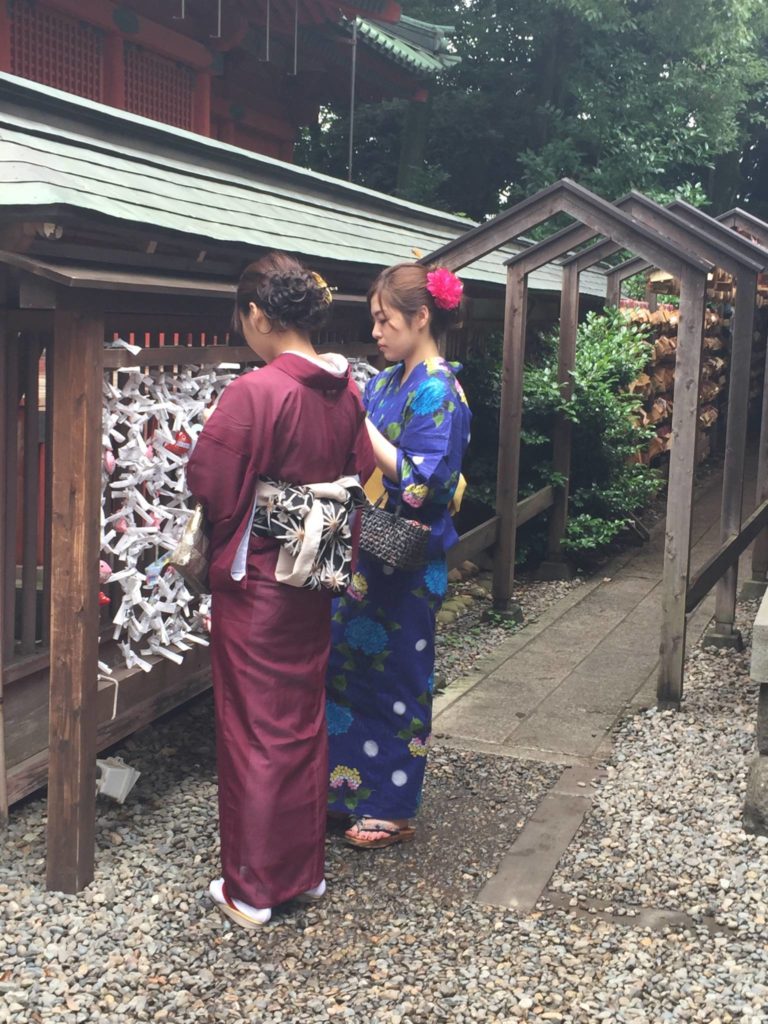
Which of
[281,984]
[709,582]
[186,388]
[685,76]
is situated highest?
[685,76]

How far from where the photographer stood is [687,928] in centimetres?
352

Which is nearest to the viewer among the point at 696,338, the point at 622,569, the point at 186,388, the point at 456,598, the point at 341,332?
the point at 186,388

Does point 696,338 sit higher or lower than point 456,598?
higher

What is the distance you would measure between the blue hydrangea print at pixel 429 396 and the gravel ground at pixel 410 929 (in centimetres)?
157

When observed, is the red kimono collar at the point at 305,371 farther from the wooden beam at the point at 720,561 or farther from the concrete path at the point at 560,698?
the wooden beam at the point at 720,561

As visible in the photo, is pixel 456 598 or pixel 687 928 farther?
pixel 456 598

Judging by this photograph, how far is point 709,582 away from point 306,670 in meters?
3.06

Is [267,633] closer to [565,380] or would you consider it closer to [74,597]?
[74,597]

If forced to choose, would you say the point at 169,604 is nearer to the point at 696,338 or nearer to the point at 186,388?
the point at 186,388

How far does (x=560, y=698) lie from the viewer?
6.00 m

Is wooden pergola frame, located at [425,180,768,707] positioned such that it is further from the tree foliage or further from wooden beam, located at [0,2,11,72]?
the tree foliage

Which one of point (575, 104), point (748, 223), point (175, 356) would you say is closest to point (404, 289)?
point (175, 356)

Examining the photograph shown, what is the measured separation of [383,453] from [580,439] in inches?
207

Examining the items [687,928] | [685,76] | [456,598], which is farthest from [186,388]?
[685,76]
